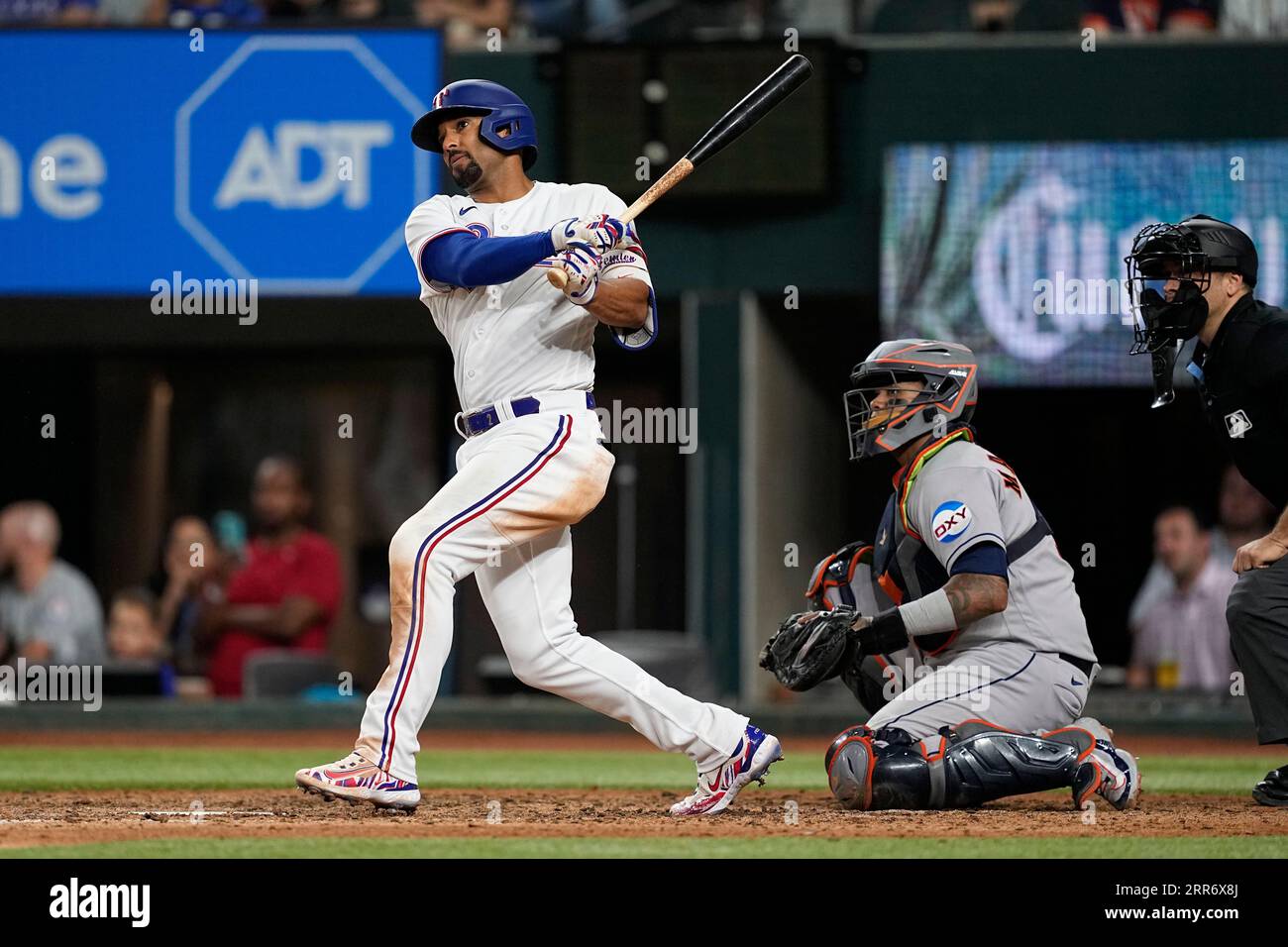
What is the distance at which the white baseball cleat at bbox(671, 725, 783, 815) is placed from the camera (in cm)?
518

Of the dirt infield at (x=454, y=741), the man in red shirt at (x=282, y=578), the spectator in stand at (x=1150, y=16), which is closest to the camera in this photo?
the dirt infield at (x=454, y=741)

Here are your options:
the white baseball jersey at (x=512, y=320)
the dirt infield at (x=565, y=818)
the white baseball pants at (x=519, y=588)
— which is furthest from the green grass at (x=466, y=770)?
the white baseball jersey at (x=512, y=320)

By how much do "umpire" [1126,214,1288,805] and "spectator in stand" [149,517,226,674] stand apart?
6.91 m

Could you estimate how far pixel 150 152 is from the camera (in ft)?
39.1

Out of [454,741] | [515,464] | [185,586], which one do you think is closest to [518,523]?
[515,464]

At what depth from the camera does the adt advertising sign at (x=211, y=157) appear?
38.7 ft

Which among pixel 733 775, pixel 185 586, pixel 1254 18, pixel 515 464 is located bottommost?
pixel 733 775

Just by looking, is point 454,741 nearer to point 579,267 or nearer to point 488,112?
point 488,112

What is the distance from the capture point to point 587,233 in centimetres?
492

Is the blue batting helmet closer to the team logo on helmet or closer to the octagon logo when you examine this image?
the team logo on helmet

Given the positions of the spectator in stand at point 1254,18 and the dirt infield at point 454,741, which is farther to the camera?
the spectator in stand at point 1254,18

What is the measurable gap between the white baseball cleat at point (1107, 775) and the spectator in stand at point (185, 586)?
682 centimetres

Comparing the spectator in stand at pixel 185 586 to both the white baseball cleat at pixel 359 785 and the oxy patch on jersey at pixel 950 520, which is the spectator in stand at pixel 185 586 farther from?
the oxy patch on jersey at pixel 950 520

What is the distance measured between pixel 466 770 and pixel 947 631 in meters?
3.28
